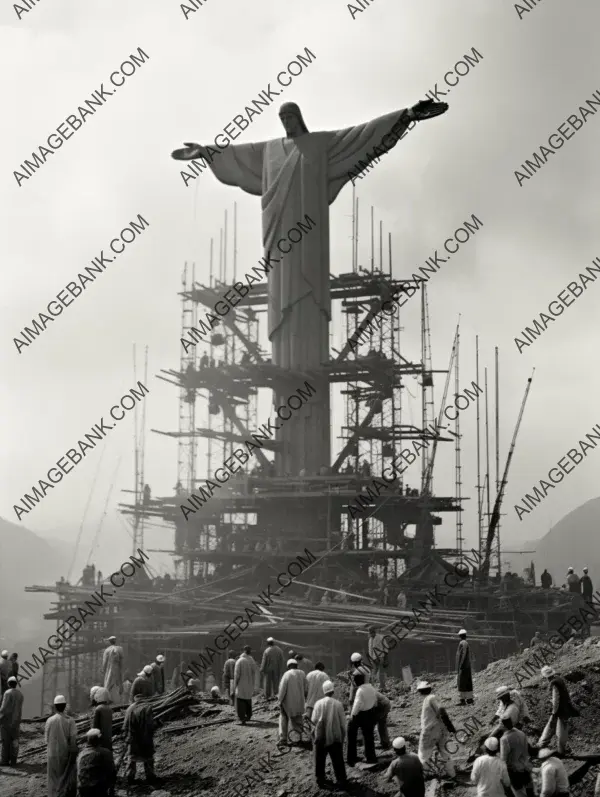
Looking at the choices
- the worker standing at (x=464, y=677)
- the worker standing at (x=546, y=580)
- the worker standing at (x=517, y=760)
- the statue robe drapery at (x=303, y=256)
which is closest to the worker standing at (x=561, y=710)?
the worker standing at (x=517, y=760)

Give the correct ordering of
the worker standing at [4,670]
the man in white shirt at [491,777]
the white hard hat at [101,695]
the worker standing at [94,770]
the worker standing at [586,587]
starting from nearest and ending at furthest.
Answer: the man in white shirt at [491,777]
the worker standing at [94,770]
the white hard hat at [101,695]
the worker standing at [4,670]
the worker standing at [586,587]

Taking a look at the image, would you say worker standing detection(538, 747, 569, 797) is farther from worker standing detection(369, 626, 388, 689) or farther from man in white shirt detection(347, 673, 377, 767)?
worker standing detection(369, 626, 388, 689)

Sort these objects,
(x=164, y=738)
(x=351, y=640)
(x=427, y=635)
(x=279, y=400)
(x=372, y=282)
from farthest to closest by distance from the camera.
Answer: (x=372, y=282), (x=279, y=400), (x=351, y=640), (x=427, y=635), (x=164, y=738)

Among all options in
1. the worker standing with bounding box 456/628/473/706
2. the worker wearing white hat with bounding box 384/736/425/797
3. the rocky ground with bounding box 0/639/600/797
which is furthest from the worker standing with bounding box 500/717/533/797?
the worker standing with bounding box 456/628/473/706

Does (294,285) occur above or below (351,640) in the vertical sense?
above

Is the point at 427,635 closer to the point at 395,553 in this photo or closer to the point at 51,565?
the point at 395,553

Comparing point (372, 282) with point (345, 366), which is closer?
point (345, 366)

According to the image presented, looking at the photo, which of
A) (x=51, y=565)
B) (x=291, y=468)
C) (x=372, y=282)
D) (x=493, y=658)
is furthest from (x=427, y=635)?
(x=51, y=565)

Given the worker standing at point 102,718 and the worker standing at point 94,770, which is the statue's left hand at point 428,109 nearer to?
the worker standing at point 102,718
